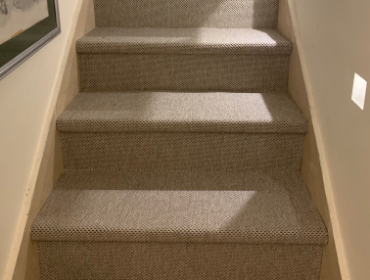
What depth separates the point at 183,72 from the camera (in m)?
1.59

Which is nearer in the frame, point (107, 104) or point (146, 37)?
point (107, 104)

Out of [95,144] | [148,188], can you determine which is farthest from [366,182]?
[95,144]

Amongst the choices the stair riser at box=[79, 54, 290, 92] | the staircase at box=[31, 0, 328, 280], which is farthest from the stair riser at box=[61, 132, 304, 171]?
the stair riser at box=[79, 54, 290, 92]

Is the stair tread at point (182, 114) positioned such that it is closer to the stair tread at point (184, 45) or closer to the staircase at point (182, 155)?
the staircase at point (182, 155)

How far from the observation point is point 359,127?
1008 millimetres

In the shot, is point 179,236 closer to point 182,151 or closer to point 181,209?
point 181,209

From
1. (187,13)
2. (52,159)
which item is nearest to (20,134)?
(52,159)

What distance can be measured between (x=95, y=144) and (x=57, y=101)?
187 millimetres

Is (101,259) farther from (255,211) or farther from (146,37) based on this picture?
(146,37)

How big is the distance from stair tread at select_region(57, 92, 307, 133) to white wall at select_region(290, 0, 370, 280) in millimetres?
142

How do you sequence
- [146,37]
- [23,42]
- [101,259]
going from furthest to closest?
[146,37]
[101,259]
[23,42]

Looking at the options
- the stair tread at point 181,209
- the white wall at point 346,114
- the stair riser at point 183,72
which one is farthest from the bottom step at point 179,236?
the stair riser at point 183,72

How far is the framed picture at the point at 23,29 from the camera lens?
96 centimetres

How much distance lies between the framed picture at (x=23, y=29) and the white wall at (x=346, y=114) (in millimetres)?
847
